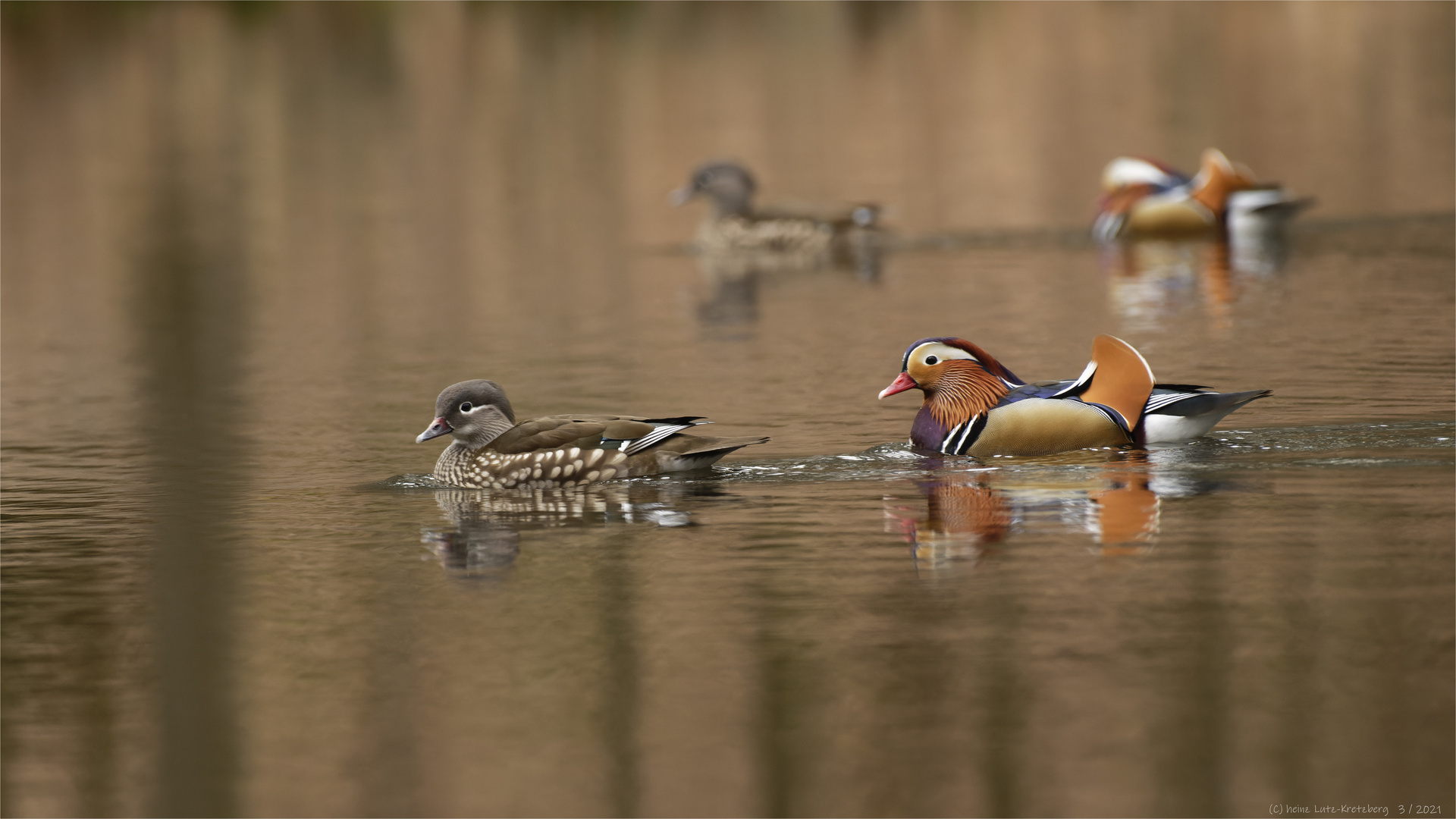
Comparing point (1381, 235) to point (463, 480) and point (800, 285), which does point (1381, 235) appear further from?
point (463, 480)

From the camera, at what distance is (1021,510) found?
40.2 ft

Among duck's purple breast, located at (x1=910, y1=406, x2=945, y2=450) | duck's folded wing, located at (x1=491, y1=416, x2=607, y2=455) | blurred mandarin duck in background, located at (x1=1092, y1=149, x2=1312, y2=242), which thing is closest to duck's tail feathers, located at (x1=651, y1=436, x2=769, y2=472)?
duck's folded wing, located at (x1=491, y1=416, x2=607, y2=455)

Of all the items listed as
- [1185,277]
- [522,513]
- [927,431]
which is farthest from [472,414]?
[1185,277]

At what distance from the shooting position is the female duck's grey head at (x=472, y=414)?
13.8m

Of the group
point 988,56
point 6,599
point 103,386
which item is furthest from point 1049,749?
point 988,56

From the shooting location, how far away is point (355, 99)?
59562mm

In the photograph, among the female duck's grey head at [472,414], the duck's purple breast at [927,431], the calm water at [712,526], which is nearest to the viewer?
the calm water at [712,526]

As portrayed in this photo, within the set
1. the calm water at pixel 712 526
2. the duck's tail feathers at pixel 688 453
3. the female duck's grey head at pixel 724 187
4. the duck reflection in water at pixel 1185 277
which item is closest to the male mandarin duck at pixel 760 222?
the female duck's grey head at pixel 724 187

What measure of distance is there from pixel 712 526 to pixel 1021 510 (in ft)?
5.44

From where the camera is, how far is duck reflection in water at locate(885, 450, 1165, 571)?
37.2 feet

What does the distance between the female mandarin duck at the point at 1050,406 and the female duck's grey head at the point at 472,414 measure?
238 cm

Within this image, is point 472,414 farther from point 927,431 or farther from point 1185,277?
point 1185,277

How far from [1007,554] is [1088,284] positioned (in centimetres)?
1401

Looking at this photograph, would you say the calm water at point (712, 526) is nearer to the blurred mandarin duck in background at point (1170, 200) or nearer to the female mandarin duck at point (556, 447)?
the female mandarin duck at point (556, 447)
